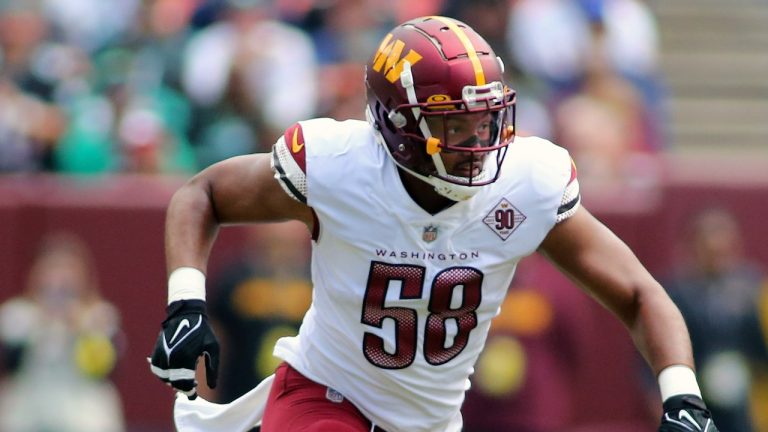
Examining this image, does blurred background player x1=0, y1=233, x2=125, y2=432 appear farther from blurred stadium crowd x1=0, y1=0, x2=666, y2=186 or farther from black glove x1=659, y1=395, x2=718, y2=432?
black glove x1=659, y1=395, x2=718, y2=432

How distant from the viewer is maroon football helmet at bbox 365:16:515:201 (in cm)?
438

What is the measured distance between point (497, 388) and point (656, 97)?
3360 mm

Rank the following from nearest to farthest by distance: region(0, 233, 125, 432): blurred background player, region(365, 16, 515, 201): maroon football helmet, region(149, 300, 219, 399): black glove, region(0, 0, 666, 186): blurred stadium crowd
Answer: region(149, 300, 219, 399): black glove → region(365, 16, 515, 201): maroon football helmet → region(0, 233, 125, 432): blurred background player → region(0, 0, 666, 186): blurred stadium crowd

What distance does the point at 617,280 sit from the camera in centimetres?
452

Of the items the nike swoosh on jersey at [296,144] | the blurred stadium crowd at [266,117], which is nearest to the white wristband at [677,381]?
the nike swoosh on jersey at [296,144]

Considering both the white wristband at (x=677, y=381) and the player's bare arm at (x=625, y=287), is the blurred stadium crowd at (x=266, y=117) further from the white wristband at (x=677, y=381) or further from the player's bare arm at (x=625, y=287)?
the white wristband at (x=677, y=381)

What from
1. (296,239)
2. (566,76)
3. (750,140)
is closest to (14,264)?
(296,239)

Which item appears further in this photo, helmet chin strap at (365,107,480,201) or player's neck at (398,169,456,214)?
player's neck at (398,169,456,214)

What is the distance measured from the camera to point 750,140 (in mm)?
11359

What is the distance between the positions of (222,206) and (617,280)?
116 cm

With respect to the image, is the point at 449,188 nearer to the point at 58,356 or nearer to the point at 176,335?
the point at 176,335

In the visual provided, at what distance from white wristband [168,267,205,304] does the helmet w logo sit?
0.78 meters

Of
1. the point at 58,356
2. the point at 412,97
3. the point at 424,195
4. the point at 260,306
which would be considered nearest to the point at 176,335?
the point at 424,195

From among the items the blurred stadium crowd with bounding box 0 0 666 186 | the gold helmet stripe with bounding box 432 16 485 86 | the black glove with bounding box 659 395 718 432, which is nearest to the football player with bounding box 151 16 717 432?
the gold helmet stripe with bounding box 432 16 485 86
